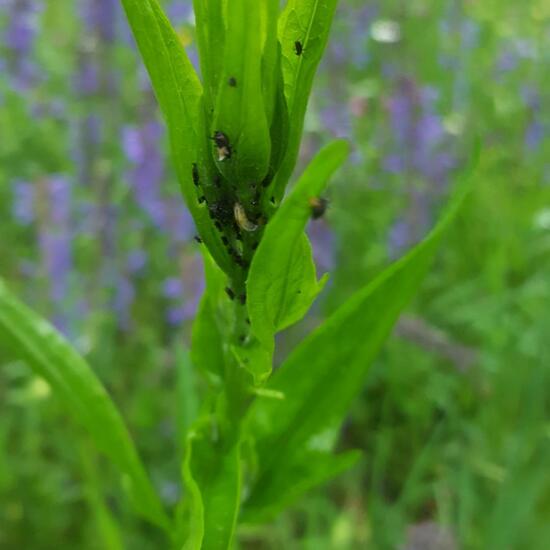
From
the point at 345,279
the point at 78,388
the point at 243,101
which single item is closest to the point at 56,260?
the point at 345,279

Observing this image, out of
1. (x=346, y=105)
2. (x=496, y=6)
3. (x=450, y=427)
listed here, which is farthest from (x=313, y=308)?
(x=496, y=6)

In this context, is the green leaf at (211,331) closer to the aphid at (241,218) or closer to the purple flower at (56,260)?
the aphid at (241,218)

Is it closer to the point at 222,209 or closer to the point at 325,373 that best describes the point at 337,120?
the point at 325,373

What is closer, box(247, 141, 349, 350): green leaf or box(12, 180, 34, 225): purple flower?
box(247, 141, 349, 350): green leaf

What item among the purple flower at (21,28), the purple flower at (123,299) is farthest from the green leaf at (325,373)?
the purple flower at (21,28)

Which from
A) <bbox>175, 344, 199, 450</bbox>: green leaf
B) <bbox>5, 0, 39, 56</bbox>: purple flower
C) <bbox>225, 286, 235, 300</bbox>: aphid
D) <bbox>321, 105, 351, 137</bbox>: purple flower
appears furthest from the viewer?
<bbox>5, 0, 39, 56</bbox>: purple flower

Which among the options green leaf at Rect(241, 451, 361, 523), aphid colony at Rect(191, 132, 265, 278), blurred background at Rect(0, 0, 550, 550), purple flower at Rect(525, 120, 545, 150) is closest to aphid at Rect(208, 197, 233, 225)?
aphid colony at Rect(191, 132, 265, 278)

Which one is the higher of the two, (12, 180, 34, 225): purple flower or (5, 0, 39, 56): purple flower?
(5, 0, 39, 56): purple flower

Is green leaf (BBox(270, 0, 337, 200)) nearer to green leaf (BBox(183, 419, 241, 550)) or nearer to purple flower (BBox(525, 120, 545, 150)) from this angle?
green leaf (BBox(183, 419, 241, 550))
